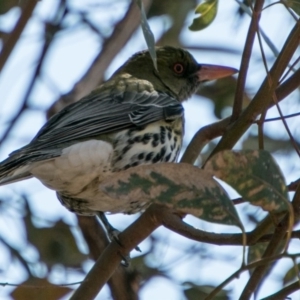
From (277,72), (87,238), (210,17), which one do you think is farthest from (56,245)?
(277,72)

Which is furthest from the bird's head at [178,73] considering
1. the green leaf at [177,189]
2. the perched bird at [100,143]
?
the green leaf at [177,189]

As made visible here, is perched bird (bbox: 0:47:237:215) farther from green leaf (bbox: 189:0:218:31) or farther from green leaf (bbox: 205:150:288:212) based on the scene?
green leaf (bbox: 205:150:288:212)

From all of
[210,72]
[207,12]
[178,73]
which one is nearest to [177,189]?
[207,12]

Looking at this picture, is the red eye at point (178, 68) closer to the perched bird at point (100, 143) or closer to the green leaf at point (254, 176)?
the perched bird at point (100, 143)

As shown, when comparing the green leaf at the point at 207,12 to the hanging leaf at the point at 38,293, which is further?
the hanging leaf at the point at 38,293

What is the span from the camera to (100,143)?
164 inches

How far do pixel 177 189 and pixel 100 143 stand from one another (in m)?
1.82

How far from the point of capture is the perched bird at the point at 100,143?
12.9 feet

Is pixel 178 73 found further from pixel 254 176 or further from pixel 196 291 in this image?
pixel 254 176

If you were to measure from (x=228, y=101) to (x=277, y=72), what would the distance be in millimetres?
2817

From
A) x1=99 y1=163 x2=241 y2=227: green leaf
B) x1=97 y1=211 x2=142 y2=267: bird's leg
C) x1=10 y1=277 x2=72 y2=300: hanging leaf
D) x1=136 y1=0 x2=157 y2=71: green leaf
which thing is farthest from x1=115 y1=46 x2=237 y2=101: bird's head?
x1=99 y1=163 x2=241 y2=227: green leaf

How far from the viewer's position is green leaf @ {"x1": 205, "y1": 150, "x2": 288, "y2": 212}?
2.34 m

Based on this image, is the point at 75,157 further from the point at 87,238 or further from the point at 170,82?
the point at 170,82

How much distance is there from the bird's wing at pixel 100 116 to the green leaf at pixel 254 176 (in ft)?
5.34
